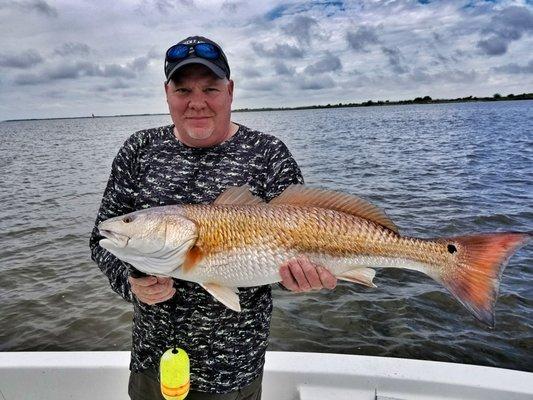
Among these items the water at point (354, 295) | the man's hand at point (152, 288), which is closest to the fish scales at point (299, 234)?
the man's hand at point (152, 288)

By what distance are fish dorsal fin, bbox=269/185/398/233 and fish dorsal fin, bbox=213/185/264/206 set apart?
13 cm

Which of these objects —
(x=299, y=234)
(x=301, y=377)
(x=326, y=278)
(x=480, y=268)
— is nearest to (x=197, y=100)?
(x=299, y=234)

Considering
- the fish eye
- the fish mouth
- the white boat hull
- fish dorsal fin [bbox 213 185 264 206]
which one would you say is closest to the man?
fish dorsal fin [bbox 213 185 264 206]

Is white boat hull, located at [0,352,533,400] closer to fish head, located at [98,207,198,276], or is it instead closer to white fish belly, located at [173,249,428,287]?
white fish belly, located at [173,249,428,287]

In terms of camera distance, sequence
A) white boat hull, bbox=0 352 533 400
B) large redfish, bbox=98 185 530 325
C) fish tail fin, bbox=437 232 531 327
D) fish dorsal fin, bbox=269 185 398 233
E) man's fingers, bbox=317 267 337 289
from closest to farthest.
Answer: fish tail fin, bbox=437 232 531 327 < large redfish, bbox=98 185 530 325 < man's fingers, bbox=317 267 337 289 < fish dorsal fin, bbox=269 185 398 233 < white boat hull, bbox=0 352 533 400

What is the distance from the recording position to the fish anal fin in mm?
2589

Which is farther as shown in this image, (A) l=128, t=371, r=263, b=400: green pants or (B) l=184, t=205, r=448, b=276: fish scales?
(A) l=128, t=371, r=263, b=400: green pants

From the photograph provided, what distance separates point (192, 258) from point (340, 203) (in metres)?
0.97

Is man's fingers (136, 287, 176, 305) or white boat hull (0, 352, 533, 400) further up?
man's fingers (136, 287, 176, 305)

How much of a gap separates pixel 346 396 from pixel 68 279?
7560mm

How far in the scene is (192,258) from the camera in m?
2.62

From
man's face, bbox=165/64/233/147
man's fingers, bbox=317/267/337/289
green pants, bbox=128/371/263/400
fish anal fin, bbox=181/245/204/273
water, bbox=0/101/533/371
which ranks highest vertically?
man's face, bbox=165/64/233/147

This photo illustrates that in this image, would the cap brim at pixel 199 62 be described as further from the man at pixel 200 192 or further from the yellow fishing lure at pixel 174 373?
the yellow fishing lure at pixel 174 373

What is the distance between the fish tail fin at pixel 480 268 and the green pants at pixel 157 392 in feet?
4.54
